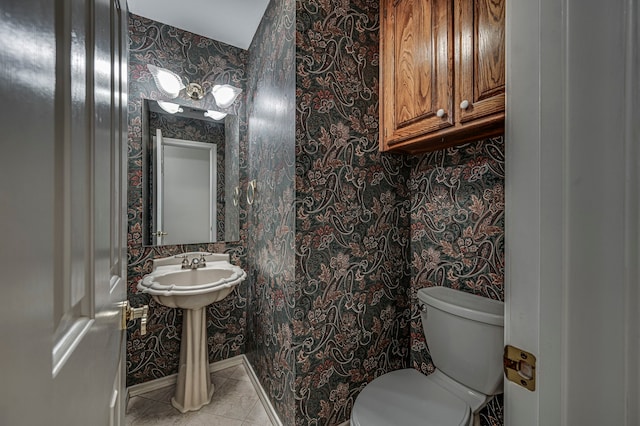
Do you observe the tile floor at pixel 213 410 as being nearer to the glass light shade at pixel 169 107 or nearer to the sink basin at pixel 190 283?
the sink basin at pixel 190 283

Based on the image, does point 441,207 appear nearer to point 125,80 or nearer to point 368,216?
point 368,216

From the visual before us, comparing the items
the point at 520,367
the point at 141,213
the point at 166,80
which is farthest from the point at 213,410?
the point at 166,80

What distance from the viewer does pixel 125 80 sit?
738 millimetres

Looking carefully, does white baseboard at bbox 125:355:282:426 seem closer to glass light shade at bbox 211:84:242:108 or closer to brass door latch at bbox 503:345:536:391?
brass door latch at bbox 503:345:536:391

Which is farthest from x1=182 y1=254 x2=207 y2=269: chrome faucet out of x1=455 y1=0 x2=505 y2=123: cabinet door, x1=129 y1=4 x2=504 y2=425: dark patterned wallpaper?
x1=455 y1=0 x2=505 y2=123: cabinet door

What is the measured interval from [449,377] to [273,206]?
1223 millimetres

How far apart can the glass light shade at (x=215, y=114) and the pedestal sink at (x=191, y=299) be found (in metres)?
1.05

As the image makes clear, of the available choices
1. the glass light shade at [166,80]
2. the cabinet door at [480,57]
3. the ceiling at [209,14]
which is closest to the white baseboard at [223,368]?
the cabinet door at [480,57]

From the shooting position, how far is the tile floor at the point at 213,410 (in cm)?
150

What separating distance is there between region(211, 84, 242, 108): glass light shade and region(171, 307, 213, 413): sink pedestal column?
4.85 ft

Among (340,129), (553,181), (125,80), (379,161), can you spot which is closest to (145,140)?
(125,80)

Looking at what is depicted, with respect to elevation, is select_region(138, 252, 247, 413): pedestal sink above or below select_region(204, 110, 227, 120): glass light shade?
below

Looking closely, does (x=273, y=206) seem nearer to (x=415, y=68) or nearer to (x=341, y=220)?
(x=341, y=220)

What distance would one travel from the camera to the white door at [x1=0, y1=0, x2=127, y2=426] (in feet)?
0.61
